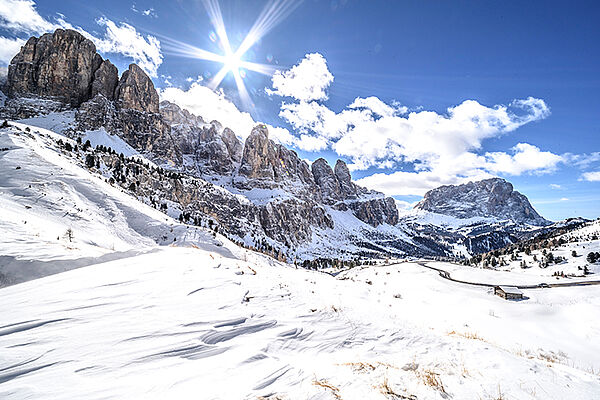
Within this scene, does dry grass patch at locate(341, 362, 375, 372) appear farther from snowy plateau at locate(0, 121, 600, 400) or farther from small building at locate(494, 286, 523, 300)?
small building at locate(494, 286, 523, 300)

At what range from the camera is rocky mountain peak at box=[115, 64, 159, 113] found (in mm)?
137375

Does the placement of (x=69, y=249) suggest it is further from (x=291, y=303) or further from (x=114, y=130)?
(x=114, y=130)

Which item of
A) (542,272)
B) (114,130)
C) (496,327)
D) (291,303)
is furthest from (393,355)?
(114,130)

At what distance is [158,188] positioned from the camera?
263 feet

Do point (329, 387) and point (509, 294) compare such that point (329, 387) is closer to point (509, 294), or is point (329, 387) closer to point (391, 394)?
point (391, 394)

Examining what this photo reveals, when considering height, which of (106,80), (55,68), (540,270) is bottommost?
(540,270)

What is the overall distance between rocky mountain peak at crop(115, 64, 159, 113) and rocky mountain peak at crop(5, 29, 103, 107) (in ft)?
50.2

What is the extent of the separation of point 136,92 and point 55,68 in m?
35.7

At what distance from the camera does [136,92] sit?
469 feet

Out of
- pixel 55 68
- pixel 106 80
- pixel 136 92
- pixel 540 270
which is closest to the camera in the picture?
pixel 540 270

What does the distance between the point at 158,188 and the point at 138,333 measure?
90431 millimetres

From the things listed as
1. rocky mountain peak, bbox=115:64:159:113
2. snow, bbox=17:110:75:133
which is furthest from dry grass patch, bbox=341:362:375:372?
rocky mountain peak, bbox=115:64:159:113

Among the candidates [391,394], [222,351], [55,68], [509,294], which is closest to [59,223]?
[222,351]

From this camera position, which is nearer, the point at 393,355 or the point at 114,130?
the point at 393,355
